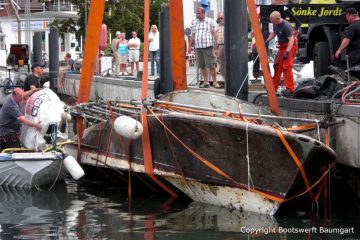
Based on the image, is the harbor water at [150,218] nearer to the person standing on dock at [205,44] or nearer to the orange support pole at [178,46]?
the orange support pole at [178,46]

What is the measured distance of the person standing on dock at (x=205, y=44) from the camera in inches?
679

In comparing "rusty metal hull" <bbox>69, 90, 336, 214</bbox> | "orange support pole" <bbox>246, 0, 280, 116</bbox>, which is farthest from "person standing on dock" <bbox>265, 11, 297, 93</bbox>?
"rusty metal hull" <bbox>69, 90, 336, 214</bbox>

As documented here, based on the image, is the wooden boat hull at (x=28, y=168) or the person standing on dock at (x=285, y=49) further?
the person standing on dock at (x=285, y=49)

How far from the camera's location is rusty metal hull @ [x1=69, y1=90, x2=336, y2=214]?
10289mm

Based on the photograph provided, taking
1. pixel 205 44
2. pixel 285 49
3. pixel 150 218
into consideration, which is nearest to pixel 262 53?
pixel 285 49

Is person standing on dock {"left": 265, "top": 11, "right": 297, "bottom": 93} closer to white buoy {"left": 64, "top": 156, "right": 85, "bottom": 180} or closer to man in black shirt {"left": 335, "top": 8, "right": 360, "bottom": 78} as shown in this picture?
man in black shirt {"left": 335, "top": 8, "right": 360, "bottom": 78}

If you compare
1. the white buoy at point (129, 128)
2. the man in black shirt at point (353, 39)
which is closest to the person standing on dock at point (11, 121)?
the white buoy at point (129, 128)

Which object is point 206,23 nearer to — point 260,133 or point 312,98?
point 312,98

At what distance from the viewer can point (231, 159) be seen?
1079 centimetres

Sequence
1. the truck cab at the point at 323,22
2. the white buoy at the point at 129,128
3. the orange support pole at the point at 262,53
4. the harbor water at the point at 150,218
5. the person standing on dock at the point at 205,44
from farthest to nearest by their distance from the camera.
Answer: the person standing on dock at the point at 205,44 < the truck cab at the point at 323,22 < the orange support pole at the point at 262,53 < the white buoy at the point at 129,128 < the harbor water at the point at 150,218

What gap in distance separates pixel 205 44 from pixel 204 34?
0.20 m

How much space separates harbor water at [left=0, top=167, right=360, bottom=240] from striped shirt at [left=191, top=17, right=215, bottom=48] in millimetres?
4943

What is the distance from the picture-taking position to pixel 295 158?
33.4 feet

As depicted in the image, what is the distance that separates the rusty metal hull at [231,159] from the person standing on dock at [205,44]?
5351mm
